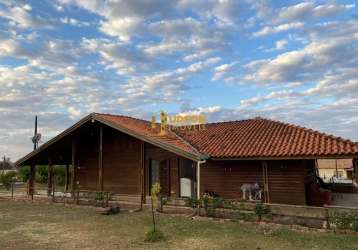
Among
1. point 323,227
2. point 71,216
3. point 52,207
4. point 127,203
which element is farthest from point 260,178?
point 52,207

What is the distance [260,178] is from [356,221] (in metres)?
5.44

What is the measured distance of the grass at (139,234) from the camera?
9259 mm

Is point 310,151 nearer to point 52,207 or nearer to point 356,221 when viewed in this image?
point 356,221

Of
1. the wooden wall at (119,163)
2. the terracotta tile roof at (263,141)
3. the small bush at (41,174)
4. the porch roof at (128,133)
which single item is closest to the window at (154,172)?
the wooden wall at (119,163)

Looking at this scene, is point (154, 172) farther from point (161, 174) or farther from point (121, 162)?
point (121, 162)

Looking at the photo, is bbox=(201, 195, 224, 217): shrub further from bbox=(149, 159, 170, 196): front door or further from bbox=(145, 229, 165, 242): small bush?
bbox=(149, 159, 170, 196): front door

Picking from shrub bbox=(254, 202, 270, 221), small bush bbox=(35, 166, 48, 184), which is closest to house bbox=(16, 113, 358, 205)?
shrub bbox=(254, 202, 270, 221)

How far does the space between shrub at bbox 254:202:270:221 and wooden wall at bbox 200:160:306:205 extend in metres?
2.99

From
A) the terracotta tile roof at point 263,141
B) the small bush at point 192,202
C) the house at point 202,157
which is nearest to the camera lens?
the terracotta tile roof at point 263,141

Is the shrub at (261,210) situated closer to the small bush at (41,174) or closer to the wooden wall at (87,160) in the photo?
the wooden wall at (87,160)

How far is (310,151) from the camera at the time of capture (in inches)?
502

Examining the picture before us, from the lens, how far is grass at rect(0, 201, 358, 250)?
926 cm

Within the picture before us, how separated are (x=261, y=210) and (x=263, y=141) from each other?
4223mm

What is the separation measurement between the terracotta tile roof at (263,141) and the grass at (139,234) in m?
3.36
